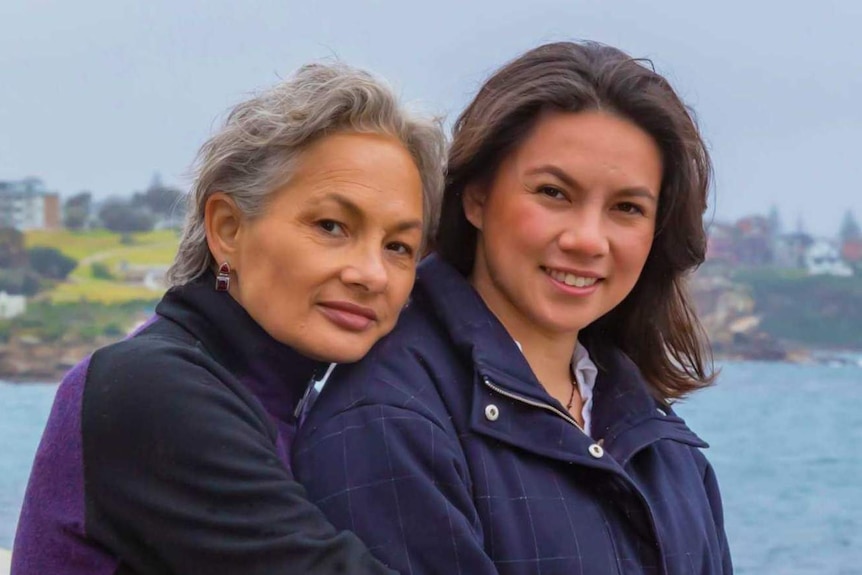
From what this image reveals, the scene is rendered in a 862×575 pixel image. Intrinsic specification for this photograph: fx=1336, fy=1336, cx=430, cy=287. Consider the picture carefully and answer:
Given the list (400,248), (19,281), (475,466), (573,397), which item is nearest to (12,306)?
(19,281)

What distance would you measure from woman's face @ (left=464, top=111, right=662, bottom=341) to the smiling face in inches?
8.1

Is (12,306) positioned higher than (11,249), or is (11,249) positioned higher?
(11,249)

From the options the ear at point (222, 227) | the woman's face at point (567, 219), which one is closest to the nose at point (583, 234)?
the woman's face at point (567, 219)

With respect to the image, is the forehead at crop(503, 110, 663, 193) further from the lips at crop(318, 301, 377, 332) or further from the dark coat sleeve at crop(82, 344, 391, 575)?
the dark coat sleeve at crop(82, 344, 391, 575)

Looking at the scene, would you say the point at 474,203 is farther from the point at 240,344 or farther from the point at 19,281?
the point at 19,281

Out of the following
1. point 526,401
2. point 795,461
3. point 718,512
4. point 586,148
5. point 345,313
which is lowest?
point 795,461

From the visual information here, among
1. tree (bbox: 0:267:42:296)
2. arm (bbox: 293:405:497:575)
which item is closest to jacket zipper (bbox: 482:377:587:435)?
arm (bbox: 293:405:497:575)

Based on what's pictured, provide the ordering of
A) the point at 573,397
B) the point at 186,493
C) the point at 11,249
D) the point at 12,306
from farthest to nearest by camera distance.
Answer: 1. the point at 11,249
2. the point at 12,306
3. the point at 573,397
4. the point at 186,493

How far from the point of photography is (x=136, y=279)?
37.3ft

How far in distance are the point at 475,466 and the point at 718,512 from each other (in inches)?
24.6

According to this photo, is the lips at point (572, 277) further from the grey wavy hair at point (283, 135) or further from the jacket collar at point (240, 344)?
the jacket collar at point (240, 344)

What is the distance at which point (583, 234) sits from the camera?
6.46ft

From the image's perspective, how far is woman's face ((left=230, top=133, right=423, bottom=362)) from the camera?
6.02 ft

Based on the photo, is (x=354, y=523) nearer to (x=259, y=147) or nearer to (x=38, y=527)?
(x=38, y=527)
